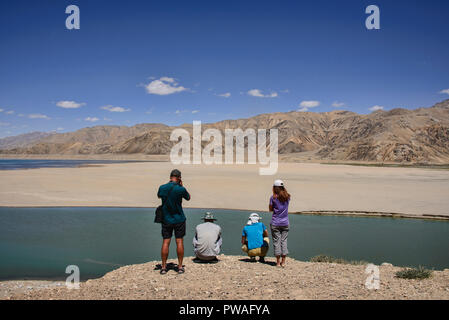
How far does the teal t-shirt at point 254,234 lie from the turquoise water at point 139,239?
294cm

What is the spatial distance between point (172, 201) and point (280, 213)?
240cm

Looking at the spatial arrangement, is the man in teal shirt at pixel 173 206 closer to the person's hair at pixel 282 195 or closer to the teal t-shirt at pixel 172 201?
the teal t-shirt at pixel 172 201

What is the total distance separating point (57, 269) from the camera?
8.93 meters

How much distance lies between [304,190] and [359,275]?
62.8 ft

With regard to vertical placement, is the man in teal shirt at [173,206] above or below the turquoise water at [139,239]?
above

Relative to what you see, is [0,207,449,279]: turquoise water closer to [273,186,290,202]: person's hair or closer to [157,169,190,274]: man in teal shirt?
[157,169,190,274]: man in teal shirt

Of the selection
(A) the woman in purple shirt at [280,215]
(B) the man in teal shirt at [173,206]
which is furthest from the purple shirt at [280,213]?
(B) the man in teal shirt at [173,206]

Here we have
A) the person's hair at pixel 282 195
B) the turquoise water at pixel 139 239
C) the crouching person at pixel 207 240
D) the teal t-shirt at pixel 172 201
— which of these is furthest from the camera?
the turquoise water at pixel 139 239

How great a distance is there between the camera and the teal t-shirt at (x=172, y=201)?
21.6 ft

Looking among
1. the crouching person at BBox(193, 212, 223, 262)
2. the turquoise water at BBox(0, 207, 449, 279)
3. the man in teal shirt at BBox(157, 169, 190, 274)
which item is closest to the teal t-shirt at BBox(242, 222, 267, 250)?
the crouching person at BBox(193, 212, 223, 262)

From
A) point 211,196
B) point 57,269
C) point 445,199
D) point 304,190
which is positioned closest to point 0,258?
point 57,269

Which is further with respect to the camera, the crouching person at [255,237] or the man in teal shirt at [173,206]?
the crouching person at [255,237]

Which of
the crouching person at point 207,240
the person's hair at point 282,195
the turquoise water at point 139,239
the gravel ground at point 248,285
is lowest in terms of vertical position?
the turquoise water at point 139,239
